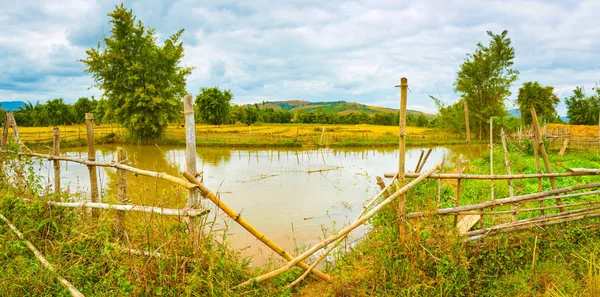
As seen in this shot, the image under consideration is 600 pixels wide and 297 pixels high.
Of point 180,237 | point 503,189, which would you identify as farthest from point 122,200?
point 503,189

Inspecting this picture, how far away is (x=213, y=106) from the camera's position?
4659 cm

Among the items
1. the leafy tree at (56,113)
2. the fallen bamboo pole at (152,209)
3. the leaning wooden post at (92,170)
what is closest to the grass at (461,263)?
the fallen bamboo pole at (152,209)

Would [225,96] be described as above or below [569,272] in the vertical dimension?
above

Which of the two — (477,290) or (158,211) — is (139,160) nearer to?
(158,211)

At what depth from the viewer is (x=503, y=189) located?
7.91m

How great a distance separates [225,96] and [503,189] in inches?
1729

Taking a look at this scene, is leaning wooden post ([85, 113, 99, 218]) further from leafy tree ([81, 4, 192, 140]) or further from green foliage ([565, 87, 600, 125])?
green foliage ([565, 87, 600, 125])

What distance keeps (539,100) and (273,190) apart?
35.7m

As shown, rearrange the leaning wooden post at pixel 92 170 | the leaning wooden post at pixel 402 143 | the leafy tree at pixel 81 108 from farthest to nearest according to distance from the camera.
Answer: the leafy tree at pixel 81 108 → the leaning wooden post at pixel 92 170 → the leaning wooden post at pixel 402 143

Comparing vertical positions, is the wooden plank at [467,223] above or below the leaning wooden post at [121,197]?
below

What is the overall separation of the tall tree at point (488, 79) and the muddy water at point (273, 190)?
48.7 feet

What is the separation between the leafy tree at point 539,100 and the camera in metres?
33.5

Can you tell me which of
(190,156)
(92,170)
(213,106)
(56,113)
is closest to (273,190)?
(92,170)

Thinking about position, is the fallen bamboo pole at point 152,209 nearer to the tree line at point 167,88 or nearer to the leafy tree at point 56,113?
the tree line at point 167,88
